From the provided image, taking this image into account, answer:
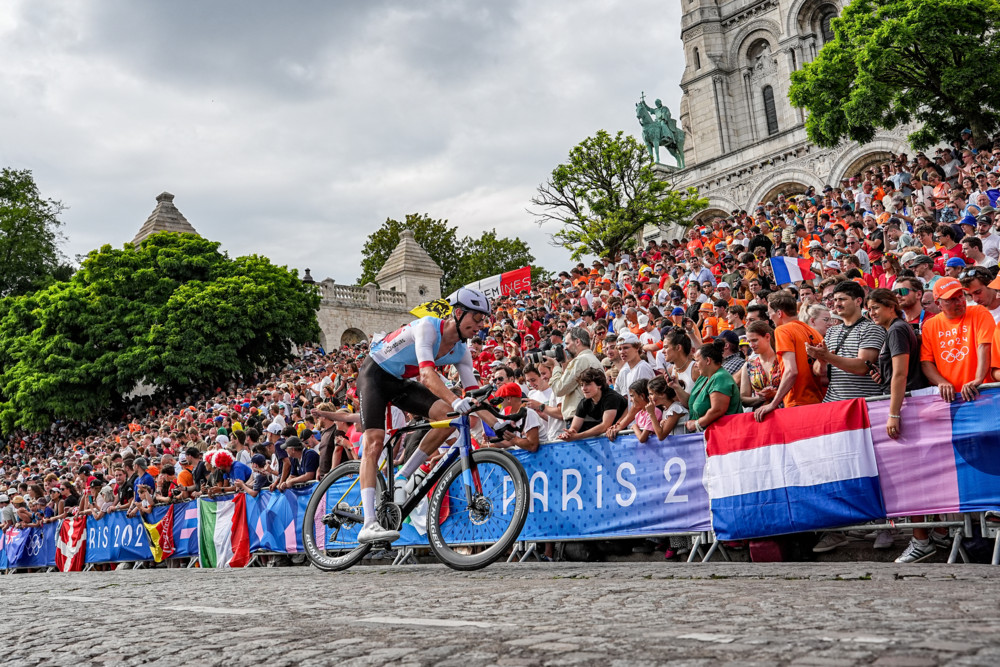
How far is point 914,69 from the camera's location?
2861cm

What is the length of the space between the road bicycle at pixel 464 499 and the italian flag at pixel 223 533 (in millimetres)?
5597

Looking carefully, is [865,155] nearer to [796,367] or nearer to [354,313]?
[354,313]

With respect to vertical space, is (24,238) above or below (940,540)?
above

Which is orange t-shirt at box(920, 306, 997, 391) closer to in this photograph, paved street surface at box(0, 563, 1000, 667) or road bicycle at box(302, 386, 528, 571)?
paved street surface at box(0, 563, 1000, 667)

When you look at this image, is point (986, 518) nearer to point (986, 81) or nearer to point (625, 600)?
point (625, 600)

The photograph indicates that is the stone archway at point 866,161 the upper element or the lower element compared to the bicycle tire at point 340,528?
upper

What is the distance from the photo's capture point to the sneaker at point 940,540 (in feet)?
22.7

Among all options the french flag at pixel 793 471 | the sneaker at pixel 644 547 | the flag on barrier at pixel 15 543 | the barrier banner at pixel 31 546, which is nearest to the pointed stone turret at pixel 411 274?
the flag on barrier at pixel 15 543

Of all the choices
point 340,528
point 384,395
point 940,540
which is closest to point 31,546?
point 340,528

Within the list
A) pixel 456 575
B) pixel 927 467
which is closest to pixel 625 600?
pixel 456 575

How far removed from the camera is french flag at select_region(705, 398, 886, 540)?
7164 millimetres

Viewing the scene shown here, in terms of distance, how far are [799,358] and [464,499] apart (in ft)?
9.81

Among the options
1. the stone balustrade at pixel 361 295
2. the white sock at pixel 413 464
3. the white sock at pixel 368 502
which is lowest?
the white sock at pixel 368 502

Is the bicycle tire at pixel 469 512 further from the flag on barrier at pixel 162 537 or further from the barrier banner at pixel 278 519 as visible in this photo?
the flag on barrier at pixel 162 537
